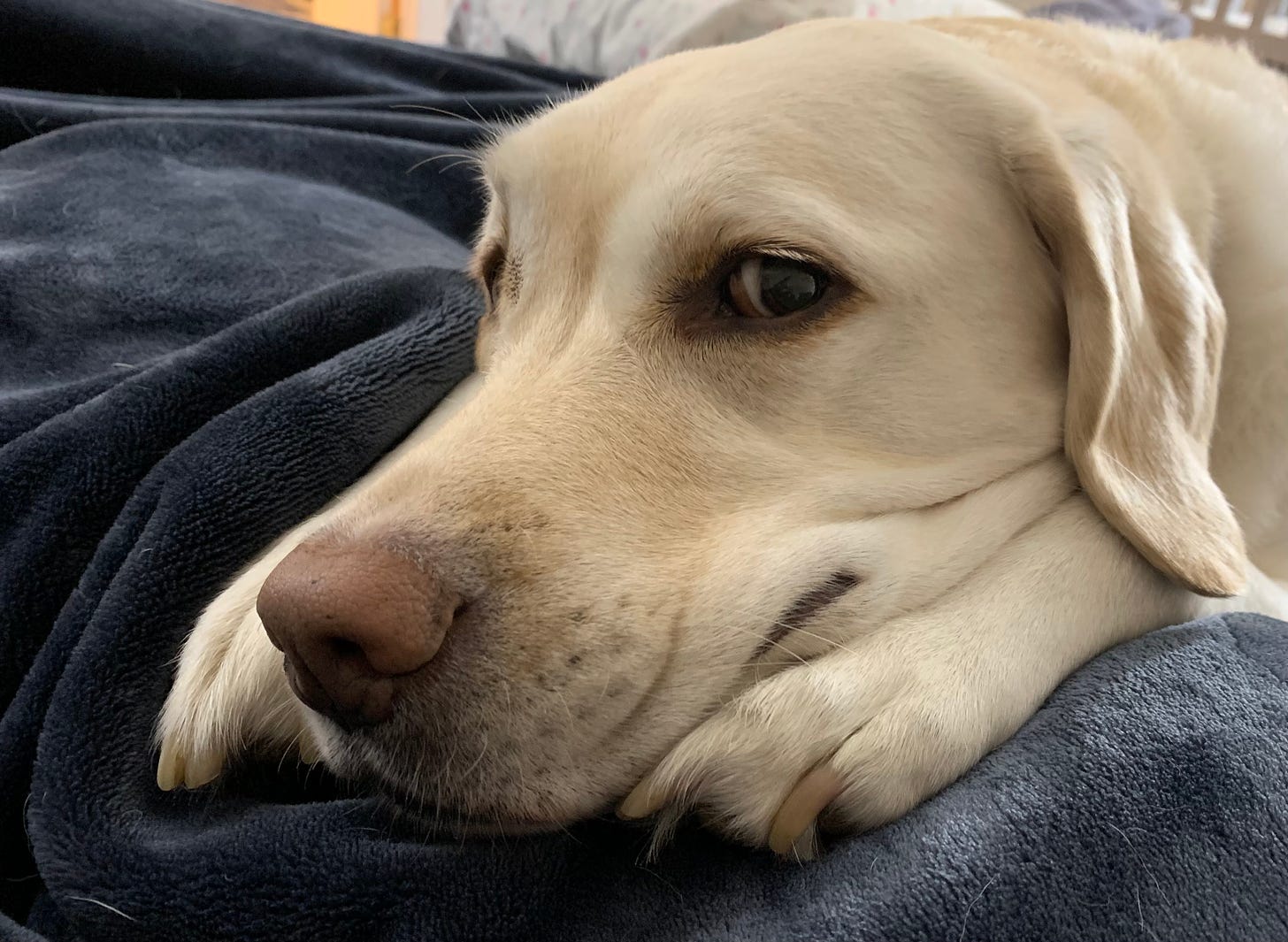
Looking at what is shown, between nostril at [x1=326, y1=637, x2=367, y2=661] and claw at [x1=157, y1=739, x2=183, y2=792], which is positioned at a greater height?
nostril at [x1=326, y1=637, x2=367, y2=661]

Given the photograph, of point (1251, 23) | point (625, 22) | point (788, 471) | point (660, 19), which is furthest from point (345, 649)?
point (1251, 23)

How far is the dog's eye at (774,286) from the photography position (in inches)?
42.8

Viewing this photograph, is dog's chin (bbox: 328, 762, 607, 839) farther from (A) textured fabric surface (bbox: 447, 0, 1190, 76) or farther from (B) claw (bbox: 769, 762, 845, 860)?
(A) textured fabric surface (bbox: 447, 0, 1190, 76)

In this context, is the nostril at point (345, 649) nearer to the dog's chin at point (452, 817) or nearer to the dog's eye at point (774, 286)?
the dog's chin at point (452, 817)

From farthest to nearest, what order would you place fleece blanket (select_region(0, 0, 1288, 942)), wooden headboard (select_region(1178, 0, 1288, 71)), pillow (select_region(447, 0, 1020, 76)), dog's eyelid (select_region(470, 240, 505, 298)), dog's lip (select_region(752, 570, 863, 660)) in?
wooden headboard (select_region(1178, 0, 1288, 71)) → pillow (select_region(447, 0, 1020, 76)) → dog's eyelid (select_region(470, 240, 505, 298)) → dog's lip (select_region(752, 570, 863, 660)) → fleece blanket (select_region(0, 0, 1288, 942))

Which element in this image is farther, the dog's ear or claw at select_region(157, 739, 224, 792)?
the dog's ear

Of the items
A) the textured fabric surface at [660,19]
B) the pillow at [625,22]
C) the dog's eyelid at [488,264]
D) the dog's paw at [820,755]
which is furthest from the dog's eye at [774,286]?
the textured fabric surface at [660,19]

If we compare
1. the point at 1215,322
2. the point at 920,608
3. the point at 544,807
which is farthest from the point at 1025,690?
the point at 1215,322

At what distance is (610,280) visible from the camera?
1.20m

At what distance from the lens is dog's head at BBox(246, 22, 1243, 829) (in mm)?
856

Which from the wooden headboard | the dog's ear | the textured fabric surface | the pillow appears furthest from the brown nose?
the wooden headboard

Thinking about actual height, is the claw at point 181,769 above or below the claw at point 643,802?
below

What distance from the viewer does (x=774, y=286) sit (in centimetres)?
110

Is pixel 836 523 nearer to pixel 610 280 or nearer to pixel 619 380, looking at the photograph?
pixel 619 380
